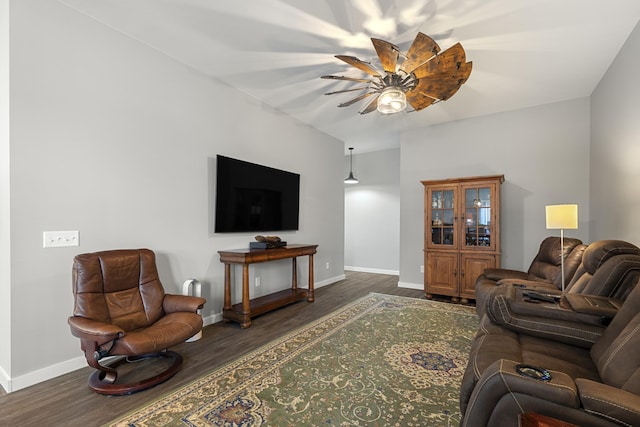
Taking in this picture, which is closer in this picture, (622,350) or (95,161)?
(622,350)

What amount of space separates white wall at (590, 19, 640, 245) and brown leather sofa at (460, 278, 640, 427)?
5.71ft

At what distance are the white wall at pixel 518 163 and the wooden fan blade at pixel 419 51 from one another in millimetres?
2287

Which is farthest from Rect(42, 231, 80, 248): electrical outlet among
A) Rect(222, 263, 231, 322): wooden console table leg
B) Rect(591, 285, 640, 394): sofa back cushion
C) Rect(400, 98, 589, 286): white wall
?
Rect(400, 98, 589, 286): white wall

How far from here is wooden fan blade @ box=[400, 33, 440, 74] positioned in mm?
2244

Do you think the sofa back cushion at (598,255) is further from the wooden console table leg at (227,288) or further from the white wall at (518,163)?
the wooden console table leg at (227,288)

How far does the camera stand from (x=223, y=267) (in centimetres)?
379

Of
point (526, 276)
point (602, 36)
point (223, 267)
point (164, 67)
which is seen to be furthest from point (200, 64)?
point (526, 276)

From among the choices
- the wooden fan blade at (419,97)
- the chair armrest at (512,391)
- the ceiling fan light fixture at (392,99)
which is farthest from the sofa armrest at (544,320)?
the wooden fan blade at (419,97)

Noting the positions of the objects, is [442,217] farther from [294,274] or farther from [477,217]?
[294,274]

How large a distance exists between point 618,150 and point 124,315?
484cm

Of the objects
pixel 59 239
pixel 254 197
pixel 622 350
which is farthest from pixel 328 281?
pixel 622 350

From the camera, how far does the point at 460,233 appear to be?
4582mm

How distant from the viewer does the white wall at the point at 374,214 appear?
6973 millimetres

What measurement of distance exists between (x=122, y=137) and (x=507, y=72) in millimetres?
4044
